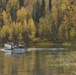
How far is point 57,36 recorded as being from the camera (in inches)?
4045

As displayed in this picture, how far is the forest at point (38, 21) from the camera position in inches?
4058

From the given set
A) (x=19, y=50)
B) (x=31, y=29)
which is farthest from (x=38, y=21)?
(x=19, y=50)

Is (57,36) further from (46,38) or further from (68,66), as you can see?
(68,66)

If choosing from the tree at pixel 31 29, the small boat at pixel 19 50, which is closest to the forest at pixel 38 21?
the tree at pixel 31 29

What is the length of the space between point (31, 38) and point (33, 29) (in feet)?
8.47

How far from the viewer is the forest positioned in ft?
338

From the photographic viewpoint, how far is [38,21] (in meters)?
110

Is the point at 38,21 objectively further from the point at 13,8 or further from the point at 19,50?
the point at 19,50

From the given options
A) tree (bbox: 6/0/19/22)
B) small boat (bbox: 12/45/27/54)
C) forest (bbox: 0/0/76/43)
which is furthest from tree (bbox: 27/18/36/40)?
small boat (bbox: 12/45/27/54)

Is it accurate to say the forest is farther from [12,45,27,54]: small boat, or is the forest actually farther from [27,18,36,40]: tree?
[12,45,27,54]: small boat

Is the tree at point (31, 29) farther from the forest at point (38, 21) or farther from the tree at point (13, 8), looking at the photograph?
the tree at point (13, 8)

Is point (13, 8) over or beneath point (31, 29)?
over

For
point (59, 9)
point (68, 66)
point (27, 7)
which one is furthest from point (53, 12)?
point (68, 66)

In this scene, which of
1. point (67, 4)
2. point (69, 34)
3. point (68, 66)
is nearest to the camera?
point (68, 66)
